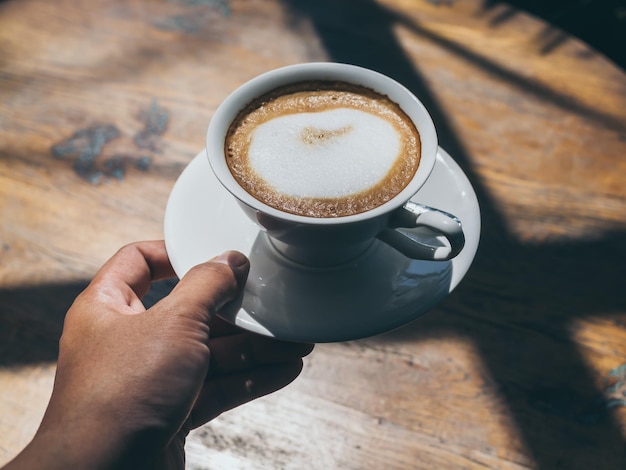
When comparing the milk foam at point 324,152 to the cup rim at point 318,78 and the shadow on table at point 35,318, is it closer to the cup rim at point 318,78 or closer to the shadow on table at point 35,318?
the cup rim at point 318,78

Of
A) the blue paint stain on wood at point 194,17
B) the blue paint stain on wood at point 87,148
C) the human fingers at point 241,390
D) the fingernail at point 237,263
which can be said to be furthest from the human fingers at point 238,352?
the blue paint stain on wood at point 194,17

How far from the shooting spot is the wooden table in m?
0.69

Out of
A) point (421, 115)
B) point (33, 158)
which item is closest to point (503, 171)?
point (421, 115)

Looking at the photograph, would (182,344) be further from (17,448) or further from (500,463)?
(500,463)

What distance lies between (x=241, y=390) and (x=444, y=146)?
0.54 m

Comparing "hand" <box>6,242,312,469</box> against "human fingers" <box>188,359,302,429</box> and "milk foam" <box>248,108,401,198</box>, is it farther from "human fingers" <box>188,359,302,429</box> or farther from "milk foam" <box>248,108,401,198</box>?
"milk foam" <box>248,108,401,198</box>

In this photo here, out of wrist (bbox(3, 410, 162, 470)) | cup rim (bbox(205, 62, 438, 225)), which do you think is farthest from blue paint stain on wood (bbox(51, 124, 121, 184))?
wrist (bbox(3, 410, 162, 470))

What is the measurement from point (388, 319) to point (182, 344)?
247 millimetres

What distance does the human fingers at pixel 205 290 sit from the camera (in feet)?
2.01

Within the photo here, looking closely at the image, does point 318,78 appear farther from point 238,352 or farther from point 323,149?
point 238,352

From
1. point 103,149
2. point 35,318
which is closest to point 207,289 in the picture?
point 35,318

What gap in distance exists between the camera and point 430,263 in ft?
2.30

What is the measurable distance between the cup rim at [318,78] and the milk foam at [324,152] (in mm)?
40

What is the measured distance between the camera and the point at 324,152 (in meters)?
0.68
